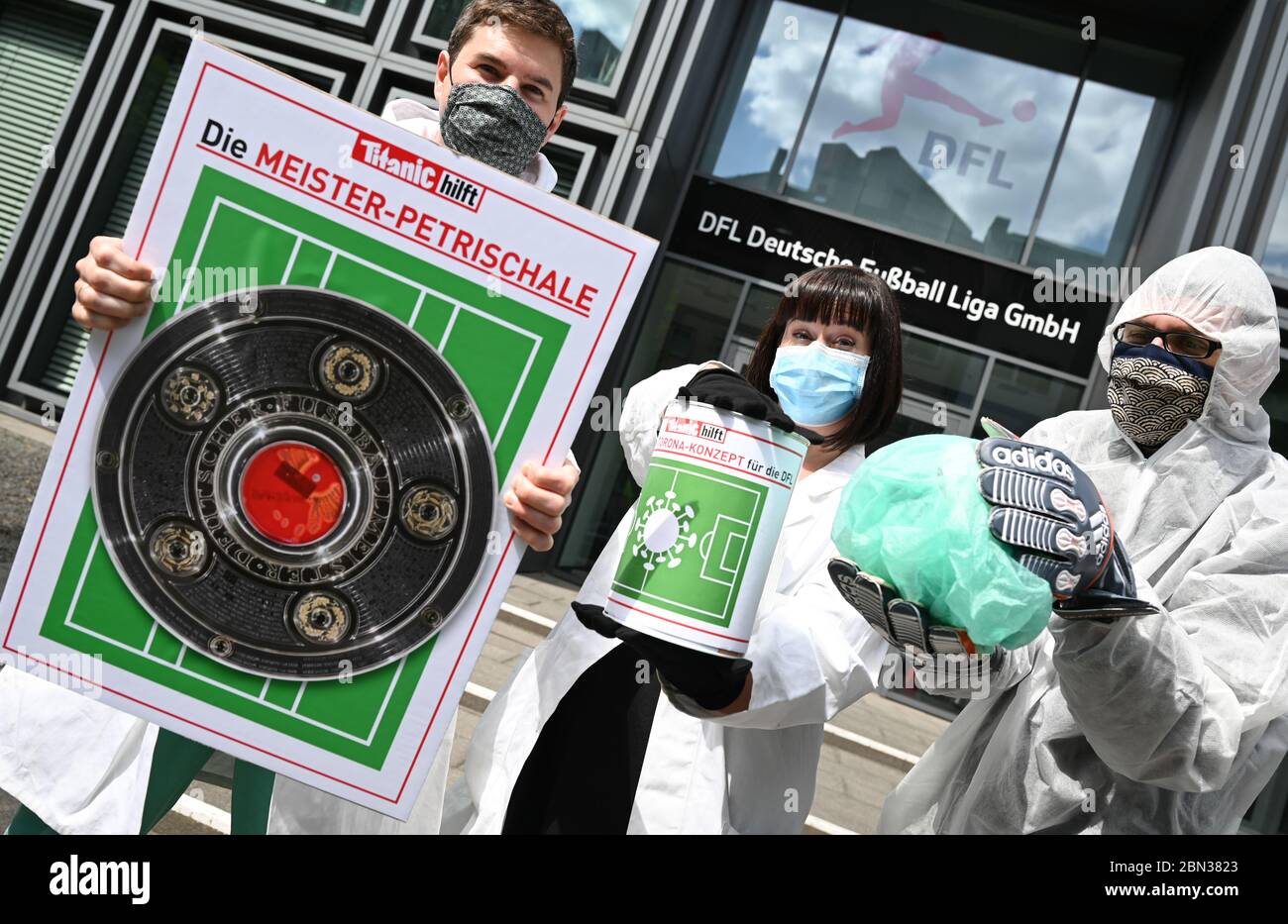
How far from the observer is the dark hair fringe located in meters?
1.64

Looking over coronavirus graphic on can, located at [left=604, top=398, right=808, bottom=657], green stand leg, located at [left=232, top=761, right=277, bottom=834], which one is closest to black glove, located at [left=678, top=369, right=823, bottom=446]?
coronavirus graphic on can, located at [left=604, top=398, right=808, bottom=657]

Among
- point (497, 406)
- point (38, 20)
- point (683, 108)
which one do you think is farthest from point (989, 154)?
point (38, 20)

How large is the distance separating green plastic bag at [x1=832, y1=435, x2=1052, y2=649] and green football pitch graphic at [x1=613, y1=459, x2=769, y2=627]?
4.9 inches

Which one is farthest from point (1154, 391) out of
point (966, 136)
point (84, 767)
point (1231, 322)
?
point (966, 136)

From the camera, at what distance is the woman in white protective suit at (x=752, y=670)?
51.1 inches

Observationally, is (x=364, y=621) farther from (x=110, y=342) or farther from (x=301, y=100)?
(x=301, y=100)

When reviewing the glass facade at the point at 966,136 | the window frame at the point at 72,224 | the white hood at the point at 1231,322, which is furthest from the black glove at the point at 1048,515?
the window frame at the point at 72,224

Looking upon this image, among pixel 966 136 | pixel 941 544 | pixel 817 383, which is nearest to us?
pixel 941 544

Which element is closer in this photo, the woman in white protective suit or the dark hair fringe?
the woman in white protective suit

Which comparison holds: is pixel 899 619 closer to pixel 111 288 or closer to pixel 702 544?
pixel 702 544

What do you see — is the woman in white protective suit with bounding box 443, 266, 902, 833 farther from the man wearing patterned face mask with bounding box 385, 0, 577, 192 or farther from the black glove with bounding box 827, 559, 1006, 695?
the man wearing patterned face mask with bounding box 385, 0, 577, 192

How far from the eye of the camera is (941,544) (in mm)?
984

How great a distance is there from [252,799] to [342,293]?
89 cm
